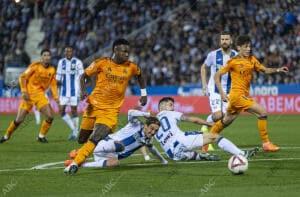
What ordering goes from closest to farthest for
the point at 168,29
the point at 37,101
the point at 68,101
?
the point at 37,101 → the point at 68,101 → the point at 168,29

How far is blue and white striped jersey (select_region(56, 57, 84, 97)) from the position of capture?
21500 mm

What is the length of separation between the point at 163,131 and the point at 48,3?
2827 centimetres

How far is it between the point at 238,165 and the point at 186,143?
1.44 metres

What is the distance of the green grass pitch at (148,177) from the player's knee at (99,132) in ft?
1.82

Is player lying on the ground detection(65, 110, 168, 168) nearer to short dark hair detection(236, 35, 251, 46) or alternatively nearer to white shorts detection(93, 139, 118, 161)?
white shorts detection(93, 139, 118, 161)

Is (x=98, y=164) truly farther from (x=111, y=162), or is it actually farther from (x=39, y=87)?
(x=39, y=87)

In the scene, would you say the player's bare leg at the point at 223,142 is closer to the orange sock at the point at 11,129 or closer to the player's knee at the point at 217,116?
the player's knee at the point at 217,116

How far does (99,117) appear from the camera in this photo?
1320 centimetres

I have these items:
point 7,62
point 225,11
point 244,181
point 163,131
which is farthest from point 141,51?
point 244,181

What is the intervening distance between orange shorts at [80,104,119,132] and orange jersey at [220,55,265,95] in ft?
9.13

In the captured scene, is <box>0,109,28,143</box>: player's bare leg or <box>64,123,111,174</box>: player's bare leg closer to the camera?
<box>64,123,111,174</box>: player's bare leg

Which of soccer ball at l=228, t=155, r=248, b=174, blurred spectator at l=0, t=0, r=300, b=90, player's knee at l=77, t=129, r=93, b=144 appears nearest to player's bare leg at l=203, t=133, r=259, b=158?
soccer ball at l=228, t=155, r=248, b=174

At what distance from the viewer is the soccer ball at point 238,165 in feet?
38.7

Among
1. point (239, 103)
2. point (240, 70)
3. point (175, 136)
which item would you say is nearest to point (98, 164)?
point (175, 136)
